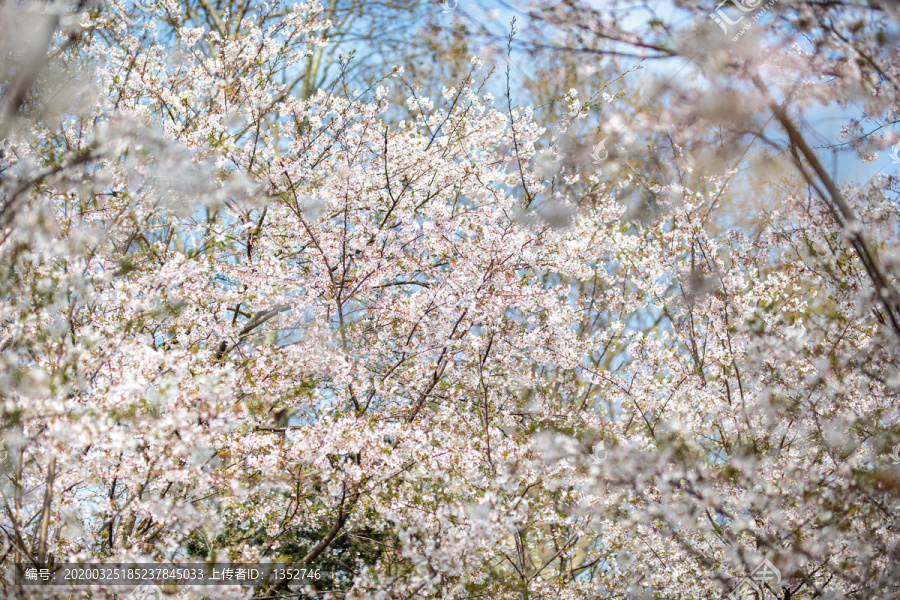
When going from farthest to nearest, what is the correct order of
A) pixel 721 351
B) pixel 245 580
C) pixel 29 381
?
pixel 721 351, pixel 245 580, pixel 29 381

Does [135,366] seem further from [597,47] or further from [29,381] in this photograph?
[597,47]

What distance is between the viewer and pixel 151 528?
14.8 ft

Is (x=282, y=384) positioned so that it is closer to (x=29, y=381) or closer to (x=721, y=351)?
(x=29, y=381)

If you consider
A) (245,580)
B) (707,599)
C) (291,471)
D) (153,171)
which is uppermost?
(153,171)

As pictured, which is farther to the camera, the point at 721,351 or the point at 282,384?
the point at 721,351

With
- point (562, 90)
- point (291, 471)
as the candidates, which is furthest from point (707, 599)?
point (562, 90)

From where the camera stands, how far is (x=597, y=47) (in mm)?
3453

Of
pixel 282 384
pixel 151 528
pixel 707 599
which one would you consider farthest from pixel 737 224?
pixel 151 528

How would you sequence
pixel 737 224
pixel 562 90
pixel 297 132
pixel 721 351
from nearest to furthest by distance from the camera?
pixel 721 351
pixel 297 132
pixel 737 224
pixel 562 90

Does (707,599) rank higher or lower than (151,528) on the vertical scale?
lower

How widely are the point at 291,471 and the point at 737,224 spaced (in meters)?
7.32

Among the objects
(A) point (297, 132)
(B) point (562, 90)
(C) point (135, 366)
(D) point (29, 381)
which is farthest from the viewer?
(B) point (562, 90)

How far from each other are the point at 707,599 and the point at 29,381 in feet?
17.5

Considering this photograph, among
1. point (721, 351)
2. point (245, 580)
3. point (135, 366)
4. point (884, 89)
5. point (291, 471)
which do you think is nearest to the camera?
point (884, 89)
